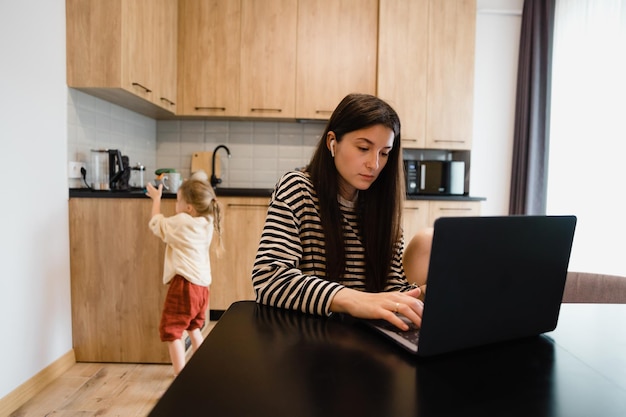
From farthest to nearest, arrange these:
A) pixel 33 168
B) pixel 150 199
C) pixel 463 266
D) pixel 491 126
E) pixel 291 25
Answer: pixel 491 126 < pixel 291 25 < pixel 150 199 < pixel 33 168 < pixel 463 266

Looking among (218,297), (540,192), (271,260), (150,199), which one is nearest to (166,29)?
(150,199)

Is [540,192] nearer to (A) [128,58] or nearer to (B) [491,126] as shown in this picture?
(B) [491,126]

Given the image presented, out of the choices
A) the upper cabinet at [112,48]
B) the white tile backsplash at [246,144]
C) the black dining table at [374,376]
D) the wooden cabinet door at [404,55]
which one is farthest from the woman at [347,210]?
the white tile backsplash at [246,144]

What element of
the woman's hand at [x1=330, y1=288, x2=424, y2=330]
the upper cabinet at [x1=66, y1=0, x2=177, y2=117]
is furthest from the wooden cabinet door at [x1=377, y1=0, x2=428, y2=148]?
the woman's hand at [x1=330, y1=288, x2=424, y2=330]

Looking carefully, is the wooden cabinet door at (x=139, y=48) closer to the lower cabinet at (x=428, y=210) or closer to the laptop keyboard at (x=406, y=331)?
the lower cabinet at (x=428, y=210)

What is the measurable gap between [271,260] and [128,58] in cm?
185

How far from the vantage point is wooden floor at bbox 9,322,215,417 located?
1.83 metres

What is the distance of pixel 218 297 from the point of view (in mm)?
3041

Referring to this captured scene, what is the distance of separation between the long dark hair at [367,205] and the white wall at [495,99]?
2.62 metres

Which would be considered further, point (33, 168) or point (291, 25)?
point (291, 25)

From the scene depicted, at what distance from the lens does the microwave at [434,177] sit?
3182 mm

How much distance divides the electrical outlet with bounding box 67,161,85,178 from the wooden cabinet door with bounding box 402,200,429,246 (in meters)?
2.02

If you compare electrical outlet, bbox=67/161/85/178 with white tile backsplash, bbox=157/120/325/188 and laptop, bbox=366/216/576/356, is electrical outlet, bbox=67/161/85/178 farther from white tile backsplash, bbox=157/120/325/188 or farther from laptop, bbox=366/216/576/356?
laptop, bbox=366/216/576/356

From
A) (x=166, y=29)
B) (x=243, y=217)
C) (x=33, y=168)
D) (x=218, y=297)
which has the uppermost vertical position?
(x=166, y=29)
